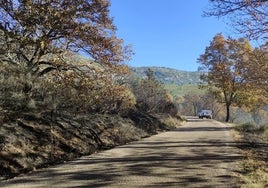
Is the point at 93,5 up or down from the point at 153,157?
up

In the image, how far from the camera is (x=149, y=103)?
127 ft

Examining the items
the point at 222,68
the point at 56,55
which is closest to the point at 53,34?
the point at 56,55

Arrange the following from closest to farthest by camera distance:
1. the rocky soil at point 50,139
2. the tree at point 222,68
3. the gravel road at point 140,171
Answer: the gravel road at point 140,171
the rocky soil at point 50,139
the tree at point 222,68

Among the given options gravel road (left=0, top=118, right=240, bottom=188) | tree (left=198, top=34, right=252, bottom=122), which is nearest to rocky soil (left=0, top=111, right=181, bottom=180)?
gravel road (left=0, top=118, right=240, bottom=188)

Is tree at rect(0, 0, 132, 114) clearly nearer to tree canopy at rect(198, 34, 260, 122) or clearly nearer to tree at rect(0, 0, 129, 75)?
tree at rect(0, 0, 129, 75)

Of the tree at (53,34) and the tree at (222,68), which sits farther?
the tree at (222,68)

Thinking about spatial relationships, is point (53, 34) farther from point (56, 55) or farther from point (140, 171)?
point (140, 171)

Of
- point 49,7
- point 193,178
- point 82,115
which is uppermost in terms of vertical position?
point 49,7

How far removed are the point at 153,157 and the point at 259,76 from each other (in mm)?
16607

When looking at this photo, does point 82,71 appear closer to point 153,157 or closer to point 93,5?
point 93,5

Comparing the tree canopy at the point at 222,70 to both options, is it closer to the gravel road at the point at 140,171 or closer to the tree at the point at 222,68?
the tree at the point at 222,68

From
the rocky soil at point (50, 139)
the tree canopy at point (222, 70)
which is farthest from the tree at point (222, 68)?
the rocky soil at point (50, 139)

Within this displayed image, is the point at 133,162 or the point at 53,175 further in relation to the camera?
the point at 133,162

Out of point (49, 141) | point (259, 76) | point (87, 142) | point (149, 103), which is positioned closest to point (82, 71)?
point (87, 142)
